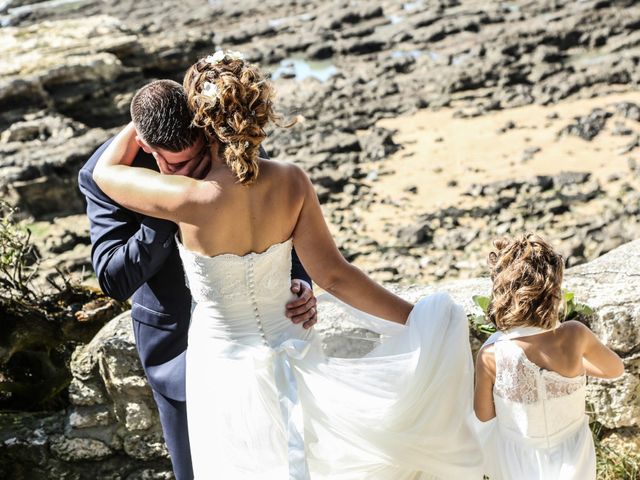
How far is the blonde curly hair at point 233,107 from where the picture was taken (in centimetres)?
232

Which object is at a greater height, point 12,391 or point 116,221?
point 116,221

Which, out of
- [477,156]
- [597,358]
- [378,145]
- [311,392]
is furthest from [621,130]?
[311,392]

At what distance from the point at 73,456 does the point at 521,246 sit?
204 cm

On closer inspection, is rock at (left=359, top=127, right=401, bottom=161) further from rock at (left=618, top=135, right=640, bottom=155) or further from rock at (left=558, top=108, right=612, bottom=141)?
rock at (left=618, top=135, right=640, bottom=155)

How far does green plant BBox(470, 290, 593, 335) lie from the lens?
3059mm

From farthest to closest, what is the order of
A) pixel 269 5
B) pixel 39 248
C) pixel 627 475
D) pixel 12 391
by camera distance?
pixel 269 5
pixel 39 248
pixel 12 391
pixel 627 475

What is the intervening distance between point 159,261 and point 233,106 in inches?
23.2

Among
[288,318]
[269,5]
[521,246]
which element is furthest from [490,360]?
[269,5]

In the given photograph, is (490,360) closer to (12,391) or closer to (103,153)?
(103,153)

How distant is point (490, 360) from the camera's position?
105 inches

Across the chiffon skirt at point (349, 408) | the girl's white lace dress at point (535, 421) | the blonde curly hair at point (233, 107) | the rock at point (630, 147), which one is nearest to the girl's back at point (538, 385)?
the girl's white lace dress at point (535, 421)

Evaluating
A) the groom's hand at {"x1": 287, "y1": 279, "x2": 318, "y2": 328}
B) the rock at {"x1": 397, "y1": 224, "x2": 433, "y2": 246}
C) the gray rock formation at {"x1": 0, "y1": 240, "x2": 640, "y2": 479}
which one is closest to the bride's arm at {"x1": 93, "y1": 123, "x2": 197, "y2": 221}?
the groom's hand at {"x1": 287, "y1": 279, "x2": 318, "y2": 328}

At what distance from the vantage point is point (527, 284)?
255cm

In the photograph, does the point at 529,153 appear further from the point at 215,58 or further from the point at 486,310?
the point at 215,58
